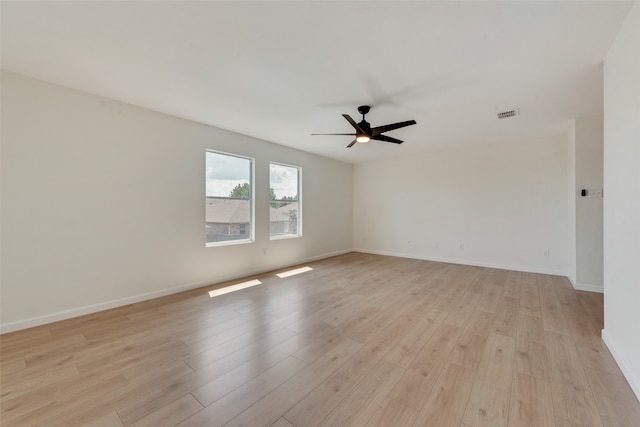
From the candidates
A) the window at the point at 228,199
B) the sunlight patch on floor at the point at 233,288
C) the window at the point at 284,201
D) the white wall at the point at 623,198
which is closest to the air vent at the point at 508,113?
the white wall at the point at 623,198

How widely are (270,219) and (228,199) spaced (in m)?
1.03

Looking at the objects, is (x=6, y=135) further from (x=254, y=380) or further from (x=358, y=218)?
(x=358, y=218)

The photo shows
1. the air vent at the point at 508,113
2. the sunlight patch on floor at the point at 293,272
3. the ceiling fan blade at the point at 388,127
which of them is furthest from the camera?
the sunlight patch on floor at the point at 293,272

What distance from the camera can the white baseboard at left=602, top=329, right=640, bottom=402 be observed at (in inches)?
66.9

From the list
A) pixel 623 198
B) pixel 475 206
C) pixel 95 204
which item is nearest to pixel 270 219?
pixel 95 204

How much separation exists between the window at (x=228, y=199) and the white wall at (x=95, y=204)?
0.18m

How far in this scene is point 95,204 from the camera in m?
3.14

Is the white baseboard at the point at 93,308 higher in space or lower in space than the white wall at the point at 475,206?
lower

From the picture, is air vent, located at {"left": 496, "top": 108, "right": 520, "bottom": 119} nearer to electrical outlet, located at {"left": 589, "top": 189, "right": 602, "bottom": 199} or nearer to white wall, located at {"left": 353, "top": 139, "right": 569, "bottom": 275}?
electrical outlet, located at {"left": 589, "top": 189, "right": 602, "bottom": 199}

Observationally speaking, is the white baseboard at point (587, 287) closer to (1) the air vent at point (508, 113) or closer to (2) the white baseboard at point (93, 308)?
(1) the air vent at point (508, 113)

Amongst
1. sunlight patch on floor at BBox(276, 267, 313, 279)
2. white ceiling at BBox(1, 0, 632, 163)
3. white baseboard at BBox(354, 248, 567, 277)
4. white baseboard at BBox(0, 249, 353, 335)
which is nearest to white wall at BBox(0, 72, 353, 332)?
white baseboard at BBox(0, 249, 353, 335)

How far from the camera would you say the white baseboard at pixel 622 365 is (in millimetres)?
1700

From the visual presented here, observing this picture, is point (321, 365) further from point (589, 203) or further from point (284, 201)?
point (589, 203)

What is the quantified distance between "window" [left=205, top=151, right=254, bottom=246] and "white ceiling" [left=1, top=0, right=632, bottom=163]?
1.02m
